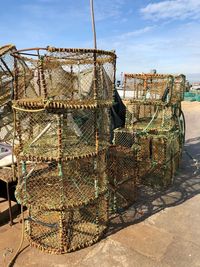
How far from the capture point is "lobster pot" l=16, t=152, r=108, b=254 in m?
4.65

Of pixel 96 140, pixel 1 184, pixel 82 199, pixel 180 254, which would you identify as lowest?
pixel 180 254

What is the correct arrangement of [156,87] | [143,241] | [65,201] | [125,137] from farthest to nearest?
[156,87] < [125,137] < [143,241] < [65,201]

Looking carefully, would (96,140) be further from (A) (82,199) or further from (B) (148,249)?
(B) (148,249)

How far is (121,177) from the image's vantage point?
6.43 metres

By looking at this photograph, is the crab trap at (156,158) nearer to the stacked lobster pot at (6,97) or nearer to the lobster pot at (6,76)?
the stacked lobster pot at (6,97)

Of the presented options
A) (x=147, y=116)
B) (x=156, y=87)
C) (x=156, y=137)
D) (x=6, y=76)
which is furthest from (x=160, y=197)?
(x=6, y=76)

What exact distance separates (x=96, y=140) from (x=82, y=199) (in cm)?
113

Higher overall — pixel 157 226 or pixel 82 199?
pixel 82 199

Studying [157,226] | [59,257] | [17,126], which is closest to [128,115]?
[157,226]

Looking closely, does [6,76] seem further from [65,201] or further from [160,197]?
[160,197]

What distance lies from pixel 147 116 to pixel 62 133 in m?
5.46

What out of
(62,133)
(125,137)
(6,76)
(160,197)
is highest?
(6,76)

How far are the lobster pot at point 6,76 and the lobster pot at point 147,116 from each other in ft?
12.8

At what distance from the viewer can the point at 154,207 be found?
6.49m
